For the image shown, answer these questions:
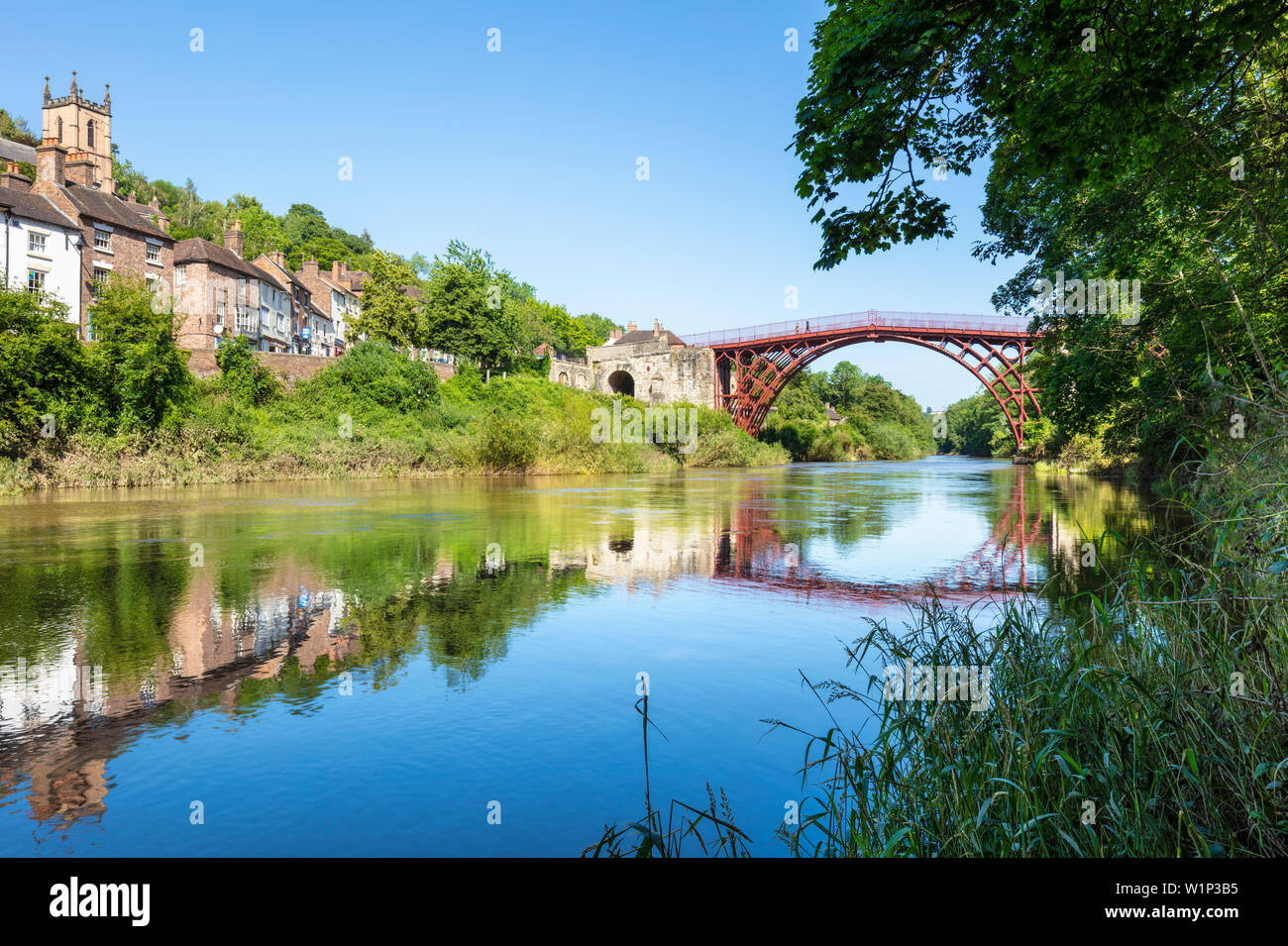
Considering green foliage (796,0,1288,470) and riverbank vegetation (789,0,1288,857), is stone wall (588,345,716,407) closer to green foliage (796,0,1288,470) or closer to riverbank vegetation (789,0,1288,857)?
green foliage (796,0,1288,470)

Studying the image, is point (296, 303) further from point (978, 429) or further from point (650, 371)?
point (978, 429)

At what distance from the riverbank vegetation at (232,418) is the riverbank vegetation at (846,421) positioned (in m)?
24.3

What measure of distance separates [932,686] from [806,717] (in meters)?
1.18

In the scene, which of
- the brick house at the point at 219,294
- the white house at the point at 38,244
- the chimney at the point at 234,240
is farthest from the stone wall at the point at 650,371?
the white house at the point at 38,244

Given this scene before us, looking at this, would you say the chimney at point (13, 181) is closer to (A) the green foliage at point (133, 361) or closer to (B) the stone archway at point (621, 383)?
(A) the green foliage at point (133, 361)

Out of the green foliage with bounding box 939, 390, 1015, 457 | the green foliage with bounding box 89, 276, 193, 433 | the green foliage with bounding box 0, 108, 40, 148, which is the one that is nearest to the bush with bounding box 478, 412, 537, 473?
the green foliage with bounding box 89, 276, 193, 433

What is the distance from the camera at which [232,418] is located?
32312mm

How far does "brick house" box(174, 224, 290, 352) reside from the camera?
155 feet

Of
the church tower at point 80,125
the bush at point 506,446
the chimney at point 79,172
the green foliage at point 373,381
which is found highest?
the church tower at point 80,125

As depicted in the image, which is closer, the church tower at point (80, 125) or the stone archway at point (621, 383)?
the church tower at point (80, 125)

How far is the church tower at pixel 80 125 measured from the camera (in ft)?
202

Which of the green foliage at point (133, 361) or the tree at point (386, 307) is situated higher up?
the tree at point (386, 307)

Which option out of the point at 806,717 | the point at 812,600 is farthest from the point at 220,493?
the point at 806,717
